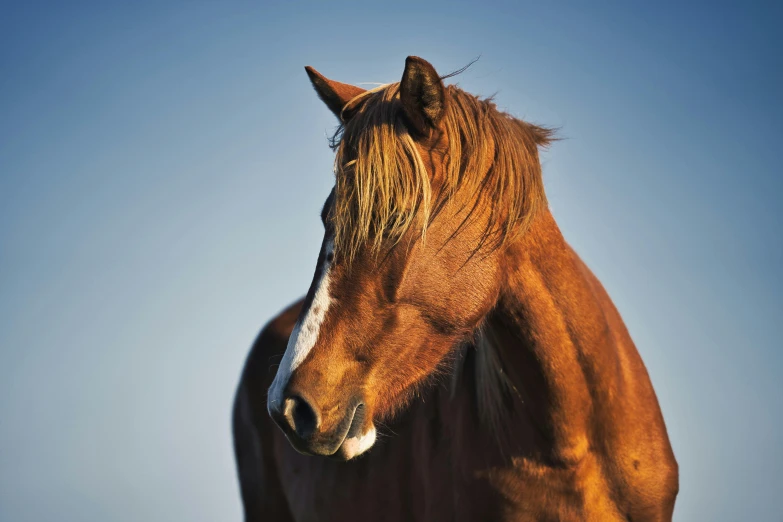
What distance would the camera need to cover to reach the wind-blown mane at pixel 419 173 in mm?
2701

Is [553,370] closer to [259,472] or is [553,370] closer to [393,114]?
Answer: [393,114]

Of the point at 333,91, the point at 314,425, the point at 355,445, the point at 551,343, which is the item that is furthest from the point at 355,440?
the point at 333,91

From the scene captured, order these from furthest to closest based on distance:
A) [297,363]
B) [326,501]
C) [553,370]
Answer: [326,501], [553,370], [297,363]

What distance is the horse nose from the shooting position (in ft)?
8.06

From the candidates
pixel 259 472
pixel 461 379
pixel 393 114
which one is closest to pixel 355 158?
pixel 393 114

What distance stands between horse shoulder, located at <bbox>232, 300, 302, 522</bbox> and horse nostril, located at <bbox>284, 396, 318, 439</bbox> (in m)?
2.78

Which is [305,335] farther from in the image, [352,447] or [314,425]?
[352,447]

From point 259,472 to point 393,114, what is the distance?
3.59m

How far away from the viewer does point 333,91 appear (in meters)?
3.28

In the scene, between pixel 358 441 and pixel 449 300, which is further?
pixel 449 300

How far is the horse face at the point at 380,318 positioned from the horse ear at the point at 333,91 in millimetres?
538

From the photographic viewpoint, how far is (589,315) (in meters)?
3.17

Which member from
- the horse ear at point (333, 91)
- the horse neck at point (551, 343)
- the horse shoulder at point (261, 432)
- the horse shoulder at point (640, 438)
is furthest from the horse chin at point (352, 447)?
the horse shoulder at point (261, 432)

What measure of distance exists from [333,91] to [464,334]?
3.99ft
